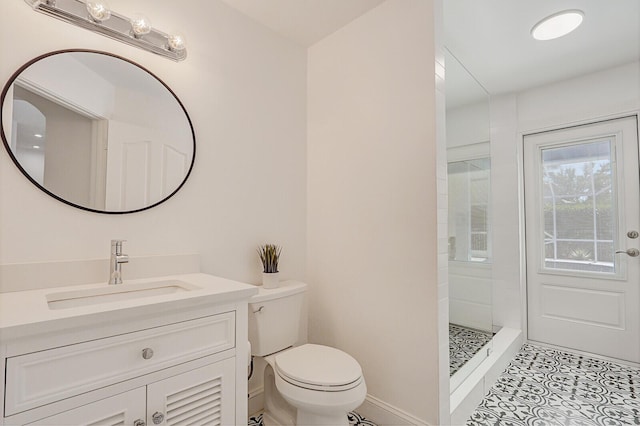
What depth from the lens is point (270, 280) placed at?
1762mm

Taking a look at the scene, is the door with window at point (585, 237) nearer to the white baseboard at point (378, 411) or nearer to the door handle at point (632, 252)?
the door handle at point (632, 252)

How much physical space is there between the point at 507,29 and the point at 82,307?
265 cm

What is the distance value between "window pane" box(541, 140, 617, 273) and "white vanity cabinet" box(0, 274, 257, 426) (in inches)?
113

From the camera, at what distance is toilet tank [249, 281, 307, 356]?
1.60m

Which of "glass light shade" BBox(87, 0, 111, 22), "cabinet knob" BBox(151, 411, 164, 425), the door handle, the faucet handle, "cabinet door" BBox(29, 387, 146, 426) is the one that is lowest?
"cabinet knob" BBox(151, 411, 164, 425)

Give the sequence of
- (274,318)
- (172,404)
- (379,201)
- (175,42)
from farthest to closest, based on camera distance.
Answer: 1. (379,201)
2. (274,318)
3. (175,42)
4. (172,404)

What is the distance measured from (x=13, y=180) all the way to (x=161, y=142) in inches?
22.1

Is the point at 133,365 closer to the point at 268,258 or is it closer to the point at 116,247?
the point at 116,247

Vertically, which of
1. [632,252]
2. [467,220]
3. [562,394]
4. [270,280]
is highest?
[467,220]

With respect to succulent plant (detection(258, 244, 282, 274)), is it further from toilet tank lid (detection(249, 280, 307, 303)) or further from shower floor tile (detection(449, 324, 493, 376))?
shower floor tile (detection(449, 324, 493, 376))

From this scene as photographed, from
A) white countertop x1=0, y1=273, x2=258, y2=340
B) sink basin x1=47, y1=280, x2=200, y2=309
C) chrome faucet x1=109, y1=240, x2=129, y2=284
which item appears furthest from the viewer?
chrome faucet x1=109, y1=240, x2=129, y2=284

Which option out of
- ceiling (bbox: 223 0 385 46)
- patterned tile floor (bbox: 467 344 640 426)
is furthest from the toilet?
ceiling (bbox: 223 0 385 46)

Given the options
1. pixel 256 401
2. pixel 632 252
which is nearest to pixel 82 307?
pixel 256 401

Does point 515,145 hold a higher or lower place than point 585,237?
higher
